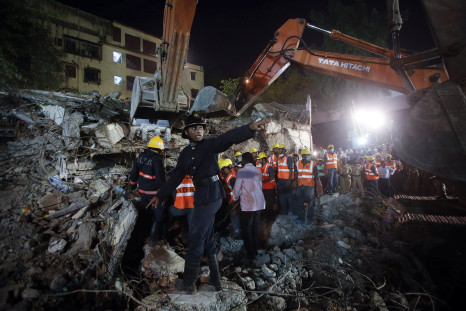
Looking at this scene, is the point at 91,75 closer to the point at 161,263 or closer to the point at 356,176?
the point at 161,263

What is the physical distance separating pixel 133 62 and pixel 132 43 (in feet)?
A: 7.13

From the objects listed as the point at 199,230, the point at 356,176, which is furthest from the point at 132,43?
the point at 199,230

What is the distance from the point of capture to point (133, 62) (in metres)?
23.4

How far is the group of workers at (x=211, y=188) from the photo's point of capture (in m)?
2.59

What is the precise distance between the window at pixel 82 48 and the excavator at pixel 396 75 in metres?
19.1

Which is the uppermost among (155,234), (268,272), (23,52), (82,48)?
(82,48)

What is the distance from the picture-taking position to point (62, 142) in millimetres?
6660

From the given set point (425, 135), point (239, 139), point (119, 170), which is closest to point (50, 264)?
point (239, 139)

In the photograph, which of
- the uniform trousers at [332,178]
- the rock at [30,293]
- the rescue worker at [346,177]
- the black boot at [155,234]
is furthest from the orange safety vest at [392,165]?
the rock at [30,293]

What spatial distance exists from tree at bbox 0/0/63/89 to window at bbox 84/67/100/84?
14.3 ft

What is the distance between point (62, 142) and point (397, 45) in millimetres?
8465

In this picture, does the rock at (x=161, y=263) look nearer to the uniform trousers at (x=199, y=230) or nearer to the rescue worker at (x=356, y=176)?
the uniform trousers at (x=199, y=230)

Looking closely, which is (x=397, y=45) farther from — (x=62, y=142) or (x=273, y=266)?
(x=62, y=142)

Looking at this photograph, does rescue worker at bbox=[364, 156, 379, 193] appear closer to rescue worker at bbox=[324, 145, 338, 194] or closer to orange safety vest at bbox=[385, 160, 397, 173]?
rescue worker at bbox=[324, 145, 338, 194]
